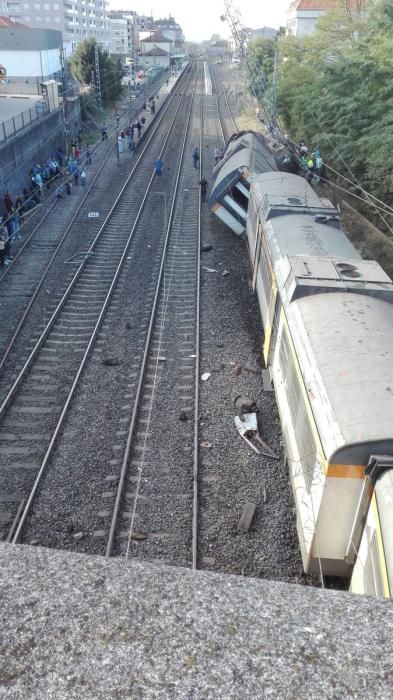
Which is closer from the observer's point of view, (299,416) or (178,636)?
(178,636)

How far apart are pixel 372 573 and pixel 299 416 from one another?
2.67 m

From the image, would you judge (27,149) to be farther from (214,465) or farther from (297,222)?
(214,465)

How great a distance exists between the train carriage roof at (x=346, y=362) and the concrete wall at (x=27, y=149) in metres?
18.9

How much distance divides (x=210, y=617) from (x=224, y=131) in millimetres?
42990

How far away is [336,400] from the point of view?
625cm

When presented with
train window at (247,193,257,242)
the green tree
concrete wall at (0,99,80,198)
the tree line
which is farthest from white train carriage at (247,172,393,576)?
the green tree

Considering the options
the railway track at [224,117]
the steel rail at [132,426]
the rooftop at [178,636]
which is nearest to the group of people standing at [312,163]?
the steel rail at [132,426]

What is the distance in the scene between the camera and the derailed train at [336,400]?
5613 millimetres

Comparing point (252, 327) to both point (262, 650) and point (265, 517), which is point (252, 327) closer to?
point (265, 517)

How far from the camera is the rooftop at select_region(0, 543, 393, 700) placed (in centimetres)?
261

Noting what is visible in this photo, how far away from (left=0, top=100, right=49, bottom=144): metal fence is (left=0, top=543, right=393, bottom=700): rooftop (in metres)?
24.5

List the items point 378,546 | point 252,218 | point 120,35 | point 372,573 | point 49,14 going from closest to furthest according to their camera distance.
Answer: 1. point 378,546
2. point 372,573
3. point 252,218
4. point 49,14
5. point 120,35

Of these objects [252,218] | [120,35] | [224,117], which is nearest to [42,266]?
[252,218]

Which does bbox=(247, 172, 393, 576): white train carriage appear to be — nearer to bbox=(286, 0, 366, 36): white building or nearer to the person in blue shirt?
the person in blue shirt
